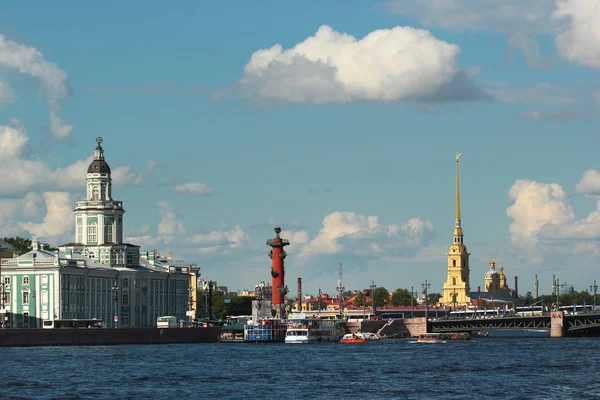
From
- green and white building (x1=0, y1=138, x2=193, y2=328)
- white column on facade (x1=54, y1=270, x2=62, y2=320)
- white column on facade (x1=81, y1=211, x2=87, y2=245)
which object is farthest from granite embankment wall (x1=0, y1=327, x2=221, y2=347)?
white column on facade (x1=81, y1=211, x2=87, y2=245)

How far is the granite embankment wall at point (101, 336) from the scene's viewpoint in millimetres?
150875

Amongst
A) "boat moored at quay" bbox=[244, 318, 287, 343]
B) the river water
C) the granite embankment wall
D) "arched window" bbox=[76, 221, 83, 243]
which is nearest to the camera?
the river water

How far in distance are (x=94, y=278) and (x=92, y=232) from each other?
43.8ft

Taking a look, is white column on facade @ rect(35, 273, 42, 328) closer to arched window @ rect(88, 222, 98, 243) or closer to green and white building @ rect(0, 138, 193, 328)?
green and white building @ rect(0, 138, 193, 328)

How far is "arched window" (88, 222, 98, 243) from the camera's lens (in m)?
190

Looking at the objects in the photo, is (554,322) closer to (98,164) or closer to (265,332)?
(265,332)

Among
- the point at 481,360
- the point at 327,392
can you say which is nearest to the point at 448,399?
the point at 327,392

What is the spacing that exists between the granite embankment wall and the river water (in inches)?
167

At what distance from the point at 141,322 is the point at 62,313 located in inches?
792

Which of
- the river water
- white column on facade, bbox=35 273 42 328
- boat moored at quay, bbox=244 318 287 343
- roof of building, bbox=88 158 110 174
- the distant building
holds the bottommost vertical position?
the river water

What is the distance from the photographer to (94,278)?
178m

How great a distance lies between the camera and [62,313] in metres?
169

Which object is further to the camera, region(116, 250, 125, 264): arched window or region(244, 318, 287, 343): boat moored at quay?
region(116, 250, 125, 264): arched window

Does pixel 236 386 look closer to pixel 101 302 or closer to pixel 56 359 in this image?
pixel 56 359
